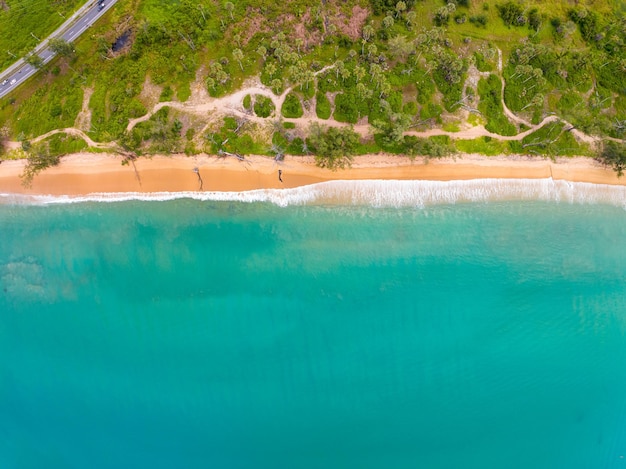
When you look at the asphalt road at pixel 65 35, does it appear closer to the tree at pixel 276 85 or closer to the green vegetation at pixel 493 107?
the tree at pixel 276 85

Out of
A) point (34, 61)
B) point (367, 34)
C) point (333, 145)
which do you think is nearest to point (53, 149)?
point (34, 61)

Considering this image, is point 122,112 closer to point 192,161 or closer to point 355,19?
point 192,161

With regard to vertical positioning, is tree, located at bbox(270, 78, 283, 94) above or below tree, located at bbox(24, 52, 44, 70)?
below

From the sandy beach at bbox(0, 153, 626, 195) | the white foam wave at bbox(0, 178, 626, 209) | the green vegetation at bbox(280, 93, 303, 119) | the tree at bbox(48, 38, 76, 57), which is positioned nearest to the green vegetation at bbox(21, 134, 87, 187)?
the sandy beach at bbox(0, 153, 626, 195)

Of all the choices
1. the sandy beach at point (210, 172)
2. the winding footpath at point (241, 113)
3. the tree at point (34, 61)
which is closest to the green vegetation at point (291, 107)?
the winding footpath at point (241, 113)

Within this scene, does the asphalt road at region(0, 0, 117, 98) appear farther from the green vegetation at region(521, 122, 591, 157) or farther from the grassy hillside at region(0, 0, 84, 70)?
the green vegetation at region(521, 122, 591, 157)

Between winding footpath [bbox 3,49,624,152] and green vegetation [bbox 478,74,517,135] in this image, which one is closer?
winding footpath [bbox 3,49,624,152]
